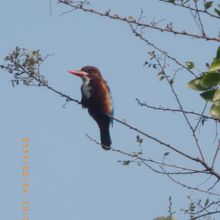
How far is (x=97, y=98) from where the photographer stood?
6273 millimetres

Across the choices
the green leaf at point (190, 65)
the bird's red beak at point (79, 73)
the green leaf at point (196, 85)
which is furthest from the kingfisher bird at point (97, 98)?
the green leaf at point (196, 85)

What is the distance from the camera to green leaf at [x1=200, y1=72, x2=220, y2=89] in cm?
136

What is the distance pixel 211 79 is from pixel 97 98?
4921 mm

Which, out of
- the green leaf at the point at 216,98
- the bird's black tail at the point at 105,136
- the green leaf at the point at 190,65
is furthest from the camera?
the bird's black tail at the point at 105,136

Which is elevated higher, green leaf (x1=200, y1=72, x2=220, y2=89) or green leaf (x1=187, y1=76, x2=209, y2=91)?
green leaf (x1=187, y1=76, x2=209, y2=91)

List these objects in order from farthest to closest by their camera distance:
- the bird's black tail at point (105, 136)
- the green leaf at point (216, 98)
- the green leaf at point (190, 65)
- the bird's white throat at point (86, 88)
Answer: the bird's black tail at point (105, 136) < the bird's white throat at point (86, 88) < the green leaf at point (190, 65) < the green leaf at point (216, 98)

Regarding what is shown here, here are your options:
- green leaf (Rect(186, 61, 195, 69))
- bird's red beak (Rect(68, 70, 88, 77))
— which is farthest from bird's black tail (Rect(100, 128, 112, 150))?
green leaf (Rect(186, 61, 195, 69))

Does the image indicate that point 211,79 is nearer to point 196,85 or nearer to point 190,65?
point 196,85

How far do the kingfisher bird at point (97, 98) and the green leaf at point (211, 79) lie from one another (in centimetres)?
484

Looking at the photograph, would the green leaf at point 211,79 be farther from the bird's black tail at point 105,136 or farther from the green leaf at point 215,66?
the bird's black tail at point 105,136

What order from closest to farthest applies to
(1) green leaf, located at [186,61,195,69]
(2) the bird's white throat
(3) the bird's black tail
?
(1) green leaf, located at [186,61,195,69] < (2) the bird's white throat < (3) the bird's black tail

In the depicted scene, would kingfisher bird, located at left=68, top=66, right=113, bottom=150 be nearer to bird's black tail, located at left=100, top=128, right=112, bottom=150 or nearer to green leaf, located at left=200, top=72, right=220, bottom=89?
bird's black tail, located at left=100, top=128, right=112, bottom=150

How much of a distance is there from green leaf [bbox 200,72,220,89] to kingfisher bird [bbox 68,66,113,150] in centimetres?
484

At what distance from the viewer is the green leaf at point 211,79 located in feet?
4.46
